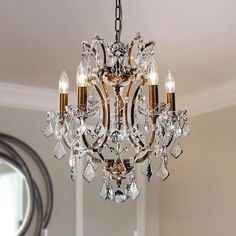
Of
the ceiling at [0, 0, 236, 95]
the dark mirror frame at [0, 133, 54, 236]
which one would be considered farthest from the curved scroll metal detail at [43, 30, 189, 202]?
the dark mirror frame at [0, 133, 54, 236]

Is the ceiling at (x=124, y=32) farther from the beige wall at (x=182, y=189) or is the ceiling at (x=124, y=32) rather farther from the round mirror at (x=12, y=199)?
the round mirror at (x=12, y=199)

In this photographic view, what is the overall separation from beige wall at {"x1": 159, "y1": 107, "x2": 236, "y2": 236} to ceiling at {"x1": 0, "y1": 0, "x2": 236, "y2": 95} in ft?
1.73

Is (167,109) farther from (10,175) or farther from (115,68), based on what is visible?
(10,175)

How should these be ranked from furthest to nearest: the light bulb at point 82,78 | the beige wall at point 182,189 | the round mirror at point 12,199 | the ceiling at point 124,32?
the beige wall at point 182,189 < the round mirror at point 12,199 < the ceiling at point 124,32 < the light bulb at point 82,78

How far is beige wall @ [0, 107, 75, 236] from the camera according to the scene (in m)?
3.66

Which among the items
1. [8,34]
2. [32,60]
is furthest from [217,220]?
[8,34]

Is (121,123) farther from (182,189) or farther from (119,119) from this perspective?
(182,189)

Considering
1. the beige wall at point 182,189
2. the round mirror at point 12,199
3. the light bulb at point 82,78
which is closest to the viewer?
the light bulb at point 82,78

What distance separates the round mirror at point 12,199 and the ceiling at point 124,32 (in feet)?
2.32

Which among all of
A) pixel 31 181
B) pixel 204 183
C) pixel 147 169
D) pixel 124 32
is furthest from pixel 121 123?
pixel 204 183

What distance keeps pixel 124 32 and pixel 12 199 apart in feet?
5.55

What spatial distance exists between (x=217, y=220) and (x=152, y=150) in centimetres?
200

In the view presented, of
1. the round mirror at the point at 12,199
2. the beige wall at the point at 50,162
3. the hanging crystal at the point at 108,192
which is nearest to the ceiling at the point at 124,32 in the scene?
the beige wall at the point at 50,162

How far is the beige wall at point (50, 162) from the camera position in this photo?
3.66 m
